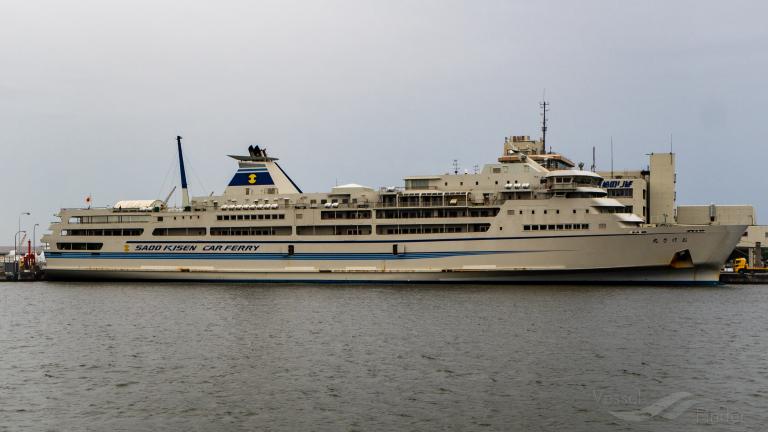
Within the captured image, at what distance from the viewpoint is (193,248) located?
2180 inches

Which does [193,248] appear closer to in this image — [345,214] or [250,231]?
[250,231]

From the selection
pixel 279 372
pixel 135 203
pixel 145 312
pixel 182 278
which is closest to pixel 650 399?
pixel 279 372

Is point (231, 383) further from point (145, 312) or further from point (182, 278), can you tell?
point (182, 278)

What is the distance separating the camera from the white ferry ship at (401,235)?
46375mm

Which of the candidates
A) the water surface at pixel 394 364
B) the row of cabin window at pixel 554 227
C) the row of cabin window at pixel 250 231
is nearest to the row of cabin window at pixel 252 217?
the row of cabin window at pixel 250 231

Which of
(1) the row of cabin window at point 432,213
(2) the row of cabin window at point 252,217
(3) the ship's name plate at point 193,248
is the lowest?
(3) the ship's name plate at point 193,248

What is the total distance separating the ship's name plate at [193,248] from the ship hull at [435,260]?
7 centimetres

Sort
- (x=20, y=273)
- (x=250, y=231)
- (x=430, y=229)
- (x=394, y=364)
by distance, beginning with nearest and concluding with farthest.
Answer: (x=394, y=364) → (x=430, y=229) → (x=250, y=231) → (x=20, y=273)

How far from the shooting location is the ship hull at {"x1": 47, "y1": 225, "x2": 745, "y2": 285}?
150ft

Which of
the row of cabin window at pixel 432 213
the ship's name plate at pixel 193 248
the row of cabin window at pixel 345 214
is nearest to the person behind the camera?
the row of cabin window at pixel 432 213

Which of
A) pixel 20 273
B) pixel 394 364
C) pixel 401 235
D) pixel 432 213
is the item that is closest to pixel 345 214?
pixel 401 235

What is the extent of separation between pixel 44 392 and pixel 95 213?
1538 inches

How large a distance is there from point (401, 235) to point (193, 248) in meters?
15.8

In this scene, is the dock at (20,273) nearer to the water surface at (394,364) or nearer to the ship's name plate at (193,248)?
the ship's name plate at (193,248)
